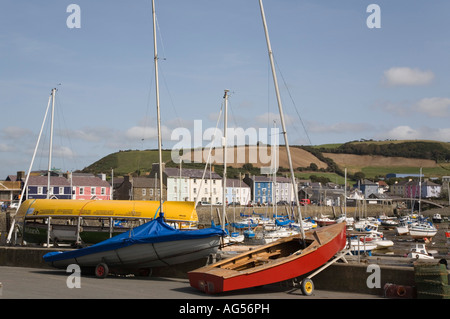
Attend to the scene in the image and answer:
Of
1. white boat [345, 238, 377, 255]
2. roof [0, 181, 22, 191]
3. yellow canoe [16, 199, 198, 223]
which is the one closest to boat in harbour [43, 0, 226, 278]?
white boat [345, 238, 377, 255]

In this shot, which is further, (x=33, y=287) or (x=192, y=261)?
(x=192, y=261)

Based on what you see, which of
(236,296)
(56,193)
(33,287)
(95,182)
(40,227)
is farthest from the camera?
(95,182)

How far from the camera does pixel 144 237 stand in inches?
654

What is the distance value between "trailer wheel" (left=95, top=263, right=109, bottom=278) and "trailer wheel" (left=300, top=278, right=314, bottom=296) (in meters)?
6.77

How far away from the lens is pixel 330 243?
595 inches

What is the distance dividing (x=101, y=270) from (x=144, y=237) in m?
1.87

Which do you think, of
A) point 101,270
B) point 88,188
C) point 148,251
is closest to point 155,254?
point 148,251

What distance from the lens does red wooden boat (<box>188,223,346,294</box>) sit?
1323 cm

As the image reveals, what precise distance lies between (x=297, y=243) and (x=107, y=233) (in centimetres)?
1352

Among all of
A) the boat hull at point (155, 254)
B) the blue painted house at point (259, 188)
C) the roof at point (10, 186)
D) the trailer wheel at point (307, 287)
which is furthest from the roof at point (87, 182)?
the trailer wheel at point (307, 287)

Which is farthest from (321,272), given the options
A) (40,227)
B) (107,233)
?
(40,227)

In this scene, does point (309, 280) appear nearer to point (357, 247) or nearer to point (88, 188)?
point (357, 247)

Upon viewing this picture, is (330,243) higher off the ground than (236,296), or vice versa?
(330,243)

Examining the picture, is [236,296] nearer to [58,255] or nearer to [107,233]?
[58,255]
